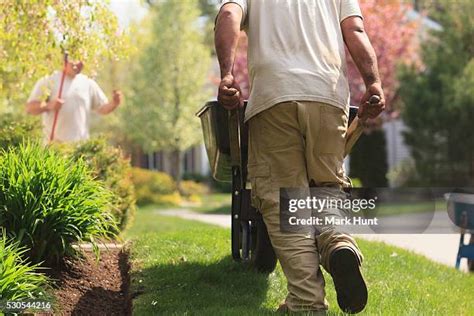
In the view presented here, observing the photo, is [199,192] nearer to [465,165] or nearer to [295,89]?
[465,165]

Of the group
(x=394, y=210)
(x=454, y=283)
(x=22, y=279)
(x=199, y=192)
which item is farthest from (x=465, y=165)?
(x=22, y=279)

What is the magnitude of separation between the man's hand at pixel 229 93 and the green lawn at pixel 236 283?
3.29 feet

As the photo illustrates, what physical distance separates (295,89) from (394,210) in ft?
3.13

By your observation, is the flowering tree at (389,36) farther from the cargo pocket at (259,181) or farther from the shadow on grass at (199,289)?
the cargo pocket at (259,181)

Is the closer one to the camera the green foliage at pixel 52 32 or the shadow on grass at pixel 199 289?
the shadow on grass at pixel 199 289

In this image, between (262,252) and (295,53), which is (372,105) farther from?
(262,252)

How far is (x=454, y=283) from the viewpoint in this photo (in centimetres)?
510

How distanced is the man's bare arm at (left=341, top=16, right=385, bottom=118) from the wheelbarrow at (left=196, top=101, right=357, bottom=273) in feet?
1.72

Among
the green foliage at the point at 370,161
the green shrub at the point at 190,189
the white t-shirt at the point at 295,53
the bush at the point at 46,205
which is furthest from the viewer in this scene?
the green shrub at the point at 190,189

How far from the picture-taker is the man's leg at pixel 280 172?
3660 millimetres

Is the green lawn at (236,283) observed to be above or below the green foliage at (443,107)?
below

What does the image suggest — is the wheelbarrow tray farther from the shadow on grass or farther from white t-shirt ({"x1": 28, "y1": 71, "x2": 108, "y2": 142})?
white t-shirt ({"x1": 28, "y1": 71, "x2": 108, "y2": 142})

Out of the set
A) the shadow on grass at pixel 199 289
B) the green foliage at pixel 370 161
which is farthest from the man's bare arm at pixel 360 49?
the green foliage at pixel 370 161

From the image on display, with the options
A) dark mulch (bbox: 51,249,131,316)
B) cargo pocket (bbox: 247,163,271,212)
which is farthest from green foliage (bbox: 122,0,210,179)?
cargo pocket (bbox: 247,163,271,212)
